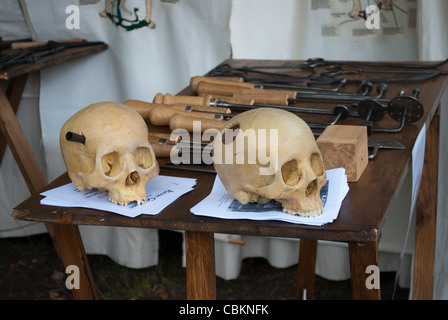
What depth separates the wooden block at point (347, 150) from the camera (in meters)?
1.44

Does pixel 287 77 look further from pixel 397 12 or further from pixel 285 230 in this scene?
pixel 285 230

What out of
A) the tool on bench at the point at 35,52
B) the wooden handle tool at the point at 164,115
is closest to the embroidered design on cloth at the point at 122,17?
the tool on bench at the point at 35,52

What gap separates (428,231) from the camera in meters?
2.51

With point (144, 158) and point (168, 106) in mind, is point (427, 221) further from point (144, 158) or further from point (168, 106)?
point (144, 158)

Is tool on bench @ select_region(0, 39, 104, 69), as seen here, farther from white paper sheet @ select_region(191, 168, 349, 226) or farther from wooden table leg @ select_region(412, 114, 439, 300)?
wooden table leg @ select_region(412, 114, 439, 300)

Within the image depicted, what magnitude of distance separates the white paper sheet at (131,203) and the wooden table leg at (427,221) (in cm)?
126

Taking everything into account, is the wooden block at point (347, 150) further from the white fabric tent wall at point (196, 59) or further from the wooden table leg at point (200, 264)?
the white fabric tent wall at point (196, 59)

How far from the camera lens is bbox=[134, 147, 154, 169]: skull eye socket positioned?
4.71 feet

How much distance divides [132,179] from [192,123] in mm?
381

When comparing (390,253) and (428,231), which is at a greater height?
(428,231)

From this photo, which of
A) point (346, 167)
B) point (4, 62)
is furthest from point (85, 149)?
point (4, 62)

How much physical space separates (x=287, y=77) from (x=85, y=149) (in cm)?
120

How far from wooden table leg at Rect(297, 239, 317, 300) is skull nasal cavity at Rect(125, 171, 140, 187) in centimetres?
129

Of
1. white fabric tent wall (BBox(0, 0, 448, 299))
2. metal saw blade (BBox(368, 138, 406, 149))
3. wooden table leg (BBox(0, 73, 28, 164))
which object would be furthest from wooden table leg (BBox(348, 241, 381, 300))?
wooden table leg (BBox(0, 73, 28, 164))
